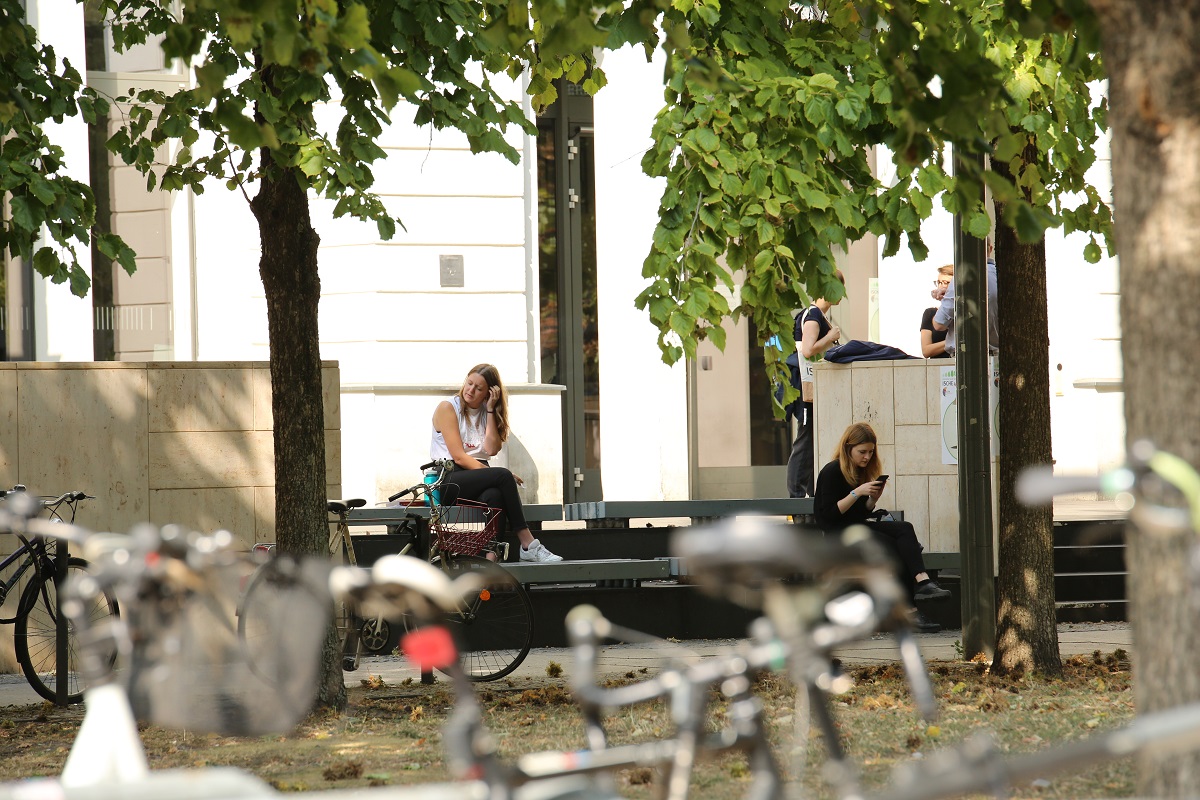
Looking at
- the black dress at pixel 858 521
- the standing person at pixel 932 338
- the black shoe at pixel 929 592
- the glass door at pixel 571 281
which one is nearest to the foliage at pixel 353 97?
the black dress at pixel 858 521

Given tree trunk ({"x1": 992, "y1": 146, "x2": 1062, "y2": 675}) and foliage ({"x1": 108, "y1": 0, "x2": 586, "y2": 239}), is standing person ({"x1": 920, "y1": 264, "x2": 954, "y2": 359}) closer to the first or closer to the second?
tree trunk ({"x1": 992, "y1": 146, "x2": 1062, "y2": 675})

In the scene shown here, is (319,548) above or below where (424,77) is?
below

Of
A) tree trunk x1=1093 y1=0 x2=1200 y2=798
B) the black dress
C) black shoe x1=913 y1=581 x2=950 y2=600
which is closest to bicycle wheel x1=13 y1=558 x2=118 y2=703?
the black dress

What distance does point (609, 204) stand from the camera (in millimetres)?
15039

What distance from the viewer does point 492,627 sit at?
8570 millimetres

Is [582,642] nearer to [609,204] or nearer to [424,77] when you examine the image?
[424,77]

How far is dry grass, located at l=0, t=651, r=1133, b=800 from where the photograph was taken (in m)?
5.42

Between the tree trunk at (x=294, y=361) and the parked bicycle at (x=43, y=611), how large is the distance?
1480 millimetres

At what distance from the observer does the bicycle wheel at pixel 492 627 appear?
8.43 meters

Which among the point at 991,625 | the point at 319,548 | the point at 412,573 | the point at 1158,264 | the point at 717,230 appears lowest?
the point at 991,625

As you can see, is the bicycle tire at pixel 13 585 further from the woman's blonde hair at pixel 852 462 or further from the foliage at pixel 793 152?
the woman's blonde hair at pixel 852 462

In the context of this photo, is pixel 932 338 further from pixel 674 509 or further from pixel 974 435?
pixel 974 435

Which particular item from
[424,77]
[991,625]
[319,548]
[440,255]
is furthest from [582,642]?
[440,255]

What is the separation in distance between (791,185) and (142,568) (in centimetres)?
482
